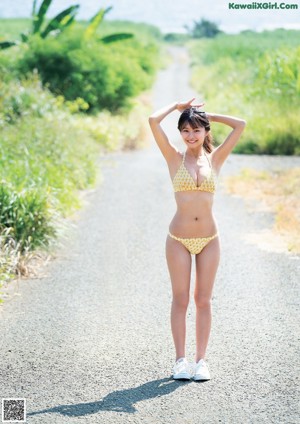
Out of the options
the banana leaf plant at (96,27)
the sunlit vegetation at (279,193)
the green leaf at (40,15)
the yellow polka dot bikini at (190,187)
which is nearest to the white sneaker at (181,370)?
the yellow polka dot bikini at (190,187)

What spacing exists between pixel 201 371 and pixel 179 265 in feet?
2.29

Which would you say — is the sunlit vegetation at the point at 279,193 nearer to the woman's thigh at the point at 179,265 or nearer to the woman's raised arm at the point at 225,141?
the woman's raised arm at the point at 225,141

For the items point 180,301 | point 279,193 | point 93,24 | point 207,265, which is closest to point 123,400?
point 180,301

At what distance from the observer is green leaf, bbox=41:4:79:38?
24.3 m

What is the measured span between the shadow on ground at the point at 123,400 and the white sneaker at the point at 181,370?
0.12 feet

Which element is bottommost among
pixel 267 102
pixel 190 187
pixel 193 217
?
pixel 267 102

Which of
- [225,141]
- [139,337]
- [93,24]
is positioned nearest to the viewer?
[225,141]

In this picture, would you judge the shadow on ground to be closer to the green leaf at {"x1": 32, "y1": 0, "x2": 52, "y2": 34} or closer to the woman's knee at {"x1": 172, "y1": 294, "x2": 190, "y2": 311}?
the woman's knee at {"x1": 172, "y1": 294, "x2": 190, "y2": 311}

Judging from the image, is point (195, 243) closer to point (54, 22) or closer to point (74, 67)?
point (74, 67)

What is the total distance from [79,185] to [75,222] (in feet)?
8.32

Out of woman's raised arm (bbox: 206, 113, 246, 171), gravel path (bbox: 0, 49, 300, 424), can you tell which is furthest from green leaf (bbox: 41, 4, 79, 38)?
woman's raised arm (bbox: 206, 113, 246, 171)

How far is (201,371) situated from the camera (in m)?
5.66

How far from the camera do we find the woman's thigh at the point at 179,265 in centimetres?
562

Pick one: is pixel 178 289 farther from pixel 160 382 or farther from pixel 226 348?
pixel 226 348
